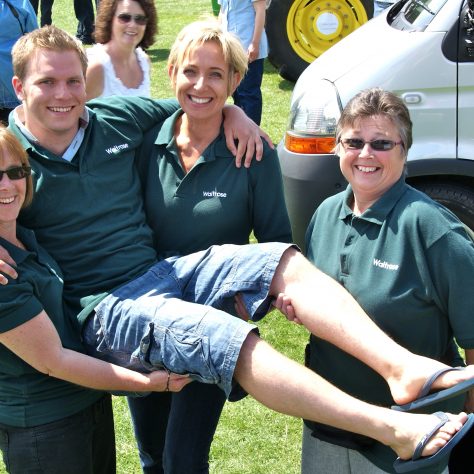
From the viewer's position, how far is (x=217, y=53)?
3.01 meters

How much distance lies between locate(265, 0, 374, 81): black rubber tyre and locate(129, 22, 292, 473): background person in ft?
22.9

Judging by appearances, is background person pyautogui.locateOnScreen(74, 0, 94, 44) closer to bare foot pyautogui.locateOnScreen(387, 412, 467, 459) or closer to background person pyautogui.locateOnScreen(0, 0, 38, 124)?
background person pyautogui.locateOnScreen(0, 0, 38, 124)

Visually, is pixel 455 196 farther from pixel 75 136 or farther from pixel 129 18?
pixel 75 136

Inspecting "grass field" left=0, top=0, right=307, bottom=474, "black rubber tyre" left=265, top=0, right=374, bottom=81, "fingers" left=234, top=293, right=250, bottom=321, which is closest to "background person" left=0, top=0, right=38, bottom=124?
"grass field" left=0, top=0, right=307, bottom=474

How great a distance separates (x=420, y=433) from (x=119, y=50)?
139 inches

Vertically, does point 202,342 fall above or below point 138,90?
below

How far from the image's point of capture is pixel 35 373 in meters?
2.68

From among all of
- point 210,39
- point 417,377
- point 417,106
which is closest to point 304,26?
point 417,106

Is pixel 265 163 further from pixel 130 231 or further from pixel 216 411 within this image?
pixel 216 411

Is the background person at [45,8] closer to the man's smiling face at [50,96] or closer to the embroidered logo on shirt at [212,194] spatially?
the man's smiling face at [50,96]

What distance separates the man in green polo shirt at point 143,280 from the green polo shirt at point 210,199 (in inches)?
3.3

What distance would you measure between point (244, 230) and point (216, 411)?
73cm

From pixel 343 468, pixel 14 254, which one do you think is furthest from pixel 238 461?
pixel 14 254


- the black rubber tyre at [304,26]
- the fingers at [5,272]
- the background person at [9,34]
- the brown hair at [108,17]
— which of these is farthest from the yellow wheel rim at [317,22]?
the fingers at [5,272]
